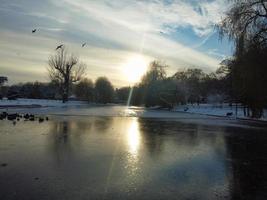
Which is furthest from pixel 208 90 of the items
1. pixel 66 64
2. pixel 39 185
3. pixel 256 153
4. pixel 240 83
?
pixel 39 185

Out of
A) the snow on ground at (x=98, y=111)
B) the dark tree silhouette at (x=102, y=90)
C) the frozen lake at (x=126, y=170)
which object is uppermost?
the dark tree silhouette at (x=102, y=90)

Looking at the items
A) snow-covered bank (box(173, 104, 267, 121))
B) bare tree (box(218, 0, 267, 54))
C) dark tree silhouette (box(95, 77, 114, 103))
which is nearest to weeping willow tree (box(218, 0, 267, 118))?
bare tree (box(218, 0, 267, 54))

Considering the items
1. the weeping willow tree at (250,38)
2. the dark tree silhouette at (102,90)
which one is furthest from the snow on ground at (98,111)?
the dark tree silhouette at (102,90)

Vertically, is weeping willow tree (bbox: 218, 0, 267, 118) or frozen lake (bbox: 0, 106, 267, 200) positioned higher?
weeping willow tree (bbox: 218, 0, 267, 118)

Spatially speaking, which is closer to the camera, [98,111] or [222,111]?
[98,111]

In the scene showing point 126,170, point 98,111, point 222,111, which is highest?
point 98,111

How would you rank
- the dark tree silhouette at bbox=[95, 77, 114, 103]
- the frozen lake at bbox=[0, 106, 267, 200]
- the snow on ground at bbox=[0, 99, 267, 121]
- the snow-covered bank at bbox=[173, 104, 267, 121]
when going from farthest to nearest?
1. the dark tree silhouette at bbox=[95, 77, 114, 103]
2. the snow-covered bank at bbox=[173, 104, 267, 121]
3. the snow on ground at bbox=[0, 99, 267, 121]
4. the frozen lake at bbox=[0, 106, 267, 200]

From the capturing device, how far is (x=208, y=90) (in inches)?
4628

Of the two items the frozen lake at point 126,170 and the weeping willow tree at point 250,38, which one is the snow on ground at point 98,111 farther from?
the frozen lake at point 126,170

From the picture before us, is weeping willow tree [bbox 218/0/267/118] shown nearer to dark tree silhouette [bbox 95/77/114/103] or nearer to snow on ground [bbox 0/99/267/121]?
snow on ground [bbox 0/99/267/121]

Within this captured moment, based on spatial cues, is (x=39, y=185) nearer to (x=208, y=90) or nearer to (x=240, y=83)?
(x=240, y=83)

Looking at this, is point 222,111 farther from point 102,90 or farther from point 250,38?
point 102,90

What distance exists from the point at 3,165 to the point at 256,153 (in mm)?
8609

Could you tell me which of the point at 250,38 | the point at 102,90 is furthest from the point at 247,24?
the point at 102,90
